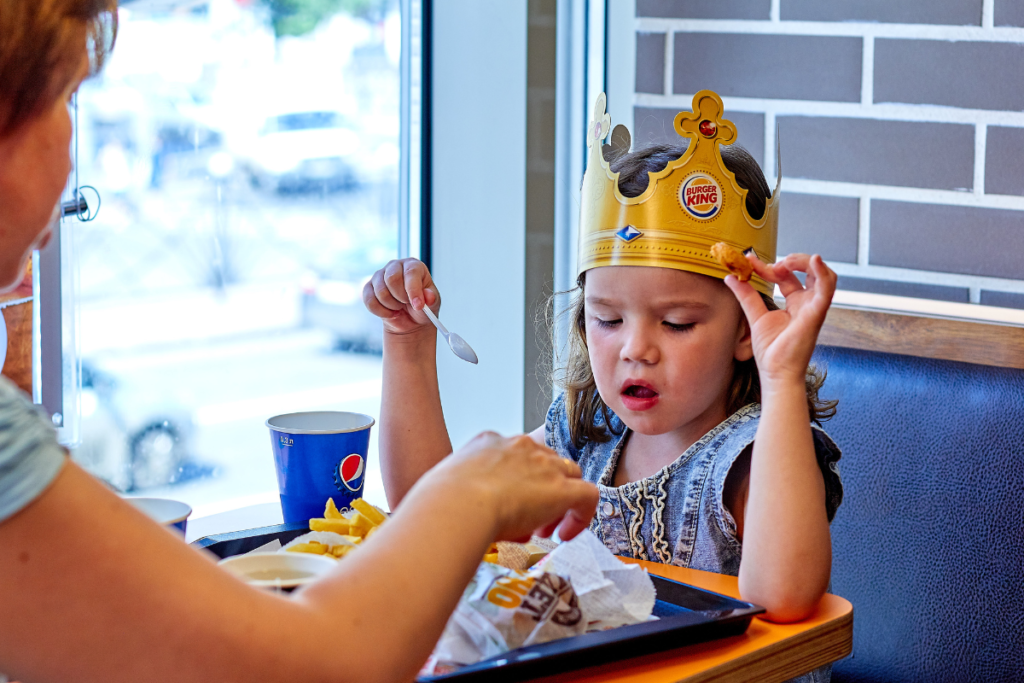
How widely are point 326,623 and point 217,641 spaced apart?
0.18 ft

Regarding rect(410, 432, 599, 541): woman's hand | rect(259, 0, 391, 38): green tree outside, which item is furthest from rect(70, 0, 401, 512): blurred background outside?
rect(410, 432, 599, 541): woman's hand

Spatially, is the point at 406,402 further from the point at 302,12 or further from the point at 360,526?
the point at 302,12

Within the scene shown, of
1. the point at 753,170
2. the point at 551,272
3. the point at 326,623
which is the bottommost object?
the point at 326,623

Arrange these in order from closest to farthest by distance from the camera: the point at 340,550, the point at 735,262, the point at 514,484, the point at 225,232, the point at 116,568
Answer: the point at 116,568, the point at 514,484, the point at 340,550, the point at 735,262, the point at 225,232

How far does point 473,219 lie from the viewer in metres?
1.91

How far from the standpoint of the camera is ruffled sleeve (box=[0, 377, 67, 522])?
47cm

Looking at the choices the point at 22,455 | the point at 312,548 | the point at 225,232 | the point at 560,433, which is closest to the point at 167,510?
the point at 312,548

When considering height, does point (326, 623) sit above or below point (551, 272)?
below

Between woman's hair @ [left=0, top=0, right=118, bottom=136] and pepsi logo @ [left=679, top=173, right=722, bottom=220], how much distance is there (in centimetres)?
73

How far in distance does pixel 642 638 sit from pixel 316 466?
0.43 m

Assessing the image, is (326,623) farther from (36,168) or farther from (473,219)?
(473,219)

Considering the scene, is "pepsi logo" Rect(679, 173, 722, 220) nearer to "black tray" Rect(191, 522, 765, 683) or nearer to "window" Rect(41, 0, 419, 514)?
"black tray" Rect(191, 522, 765, 683)

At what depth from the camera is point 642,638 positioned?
0.74 meters

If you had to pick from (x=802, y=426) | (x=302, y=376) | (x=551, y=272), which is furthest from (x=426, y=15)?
(x=802, y=426)
